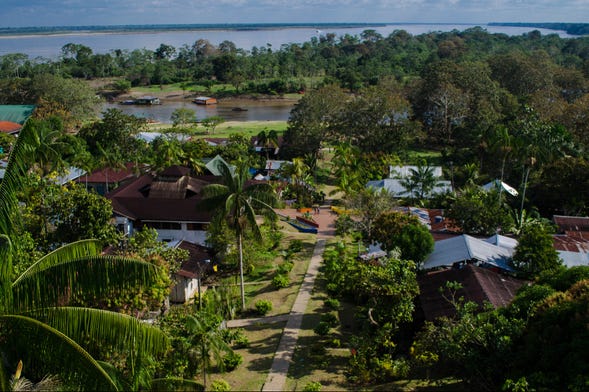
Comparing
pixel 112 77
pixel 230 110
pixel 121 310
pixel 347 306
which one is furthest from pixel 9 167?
pixel 112 77

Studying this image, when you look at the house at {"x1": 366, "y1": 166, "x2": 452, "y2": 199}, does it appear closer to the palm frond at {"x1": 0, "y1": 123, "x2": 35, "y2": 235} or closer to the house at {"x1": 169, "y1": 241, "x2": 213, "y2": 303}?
the house at {"x1": 169, "y1": 241, "x2": 213, "y2": 303}

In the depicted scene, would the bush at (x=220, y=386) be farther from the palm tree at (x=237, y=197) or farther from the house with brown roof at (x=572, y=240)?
the house with brown roof at (x=572, y=240)

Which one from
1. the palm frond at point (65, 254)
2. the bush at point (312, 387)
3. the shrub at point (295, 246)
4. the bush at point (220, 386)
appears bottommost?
the shrub at point (295, 246)

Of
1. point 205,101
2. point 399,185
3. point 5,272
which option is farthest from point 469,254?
point 205,101

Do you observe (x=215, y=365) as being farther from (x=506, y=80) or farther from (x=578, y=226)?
(x=506, y=80)

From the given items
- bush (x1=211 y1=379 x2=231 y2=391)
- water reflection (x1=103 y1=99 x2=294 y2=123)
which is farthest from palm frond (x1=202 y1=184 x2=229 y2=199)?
water reflection (x1=103 y1=99 x2=294 y2=123)

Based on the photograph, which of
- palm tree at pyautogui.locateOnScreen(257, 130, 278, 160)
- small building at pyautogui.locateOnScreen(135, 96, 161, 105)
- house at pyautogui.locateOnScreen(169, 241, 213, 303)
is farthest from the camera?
small building at pyautogui.locateOnScreen(135, 96, 161, 105)

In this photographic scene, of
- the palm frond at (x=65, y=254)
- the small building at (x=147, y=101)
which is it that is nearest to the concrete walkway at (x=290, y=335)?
the palm frond at (x=65, y=254)

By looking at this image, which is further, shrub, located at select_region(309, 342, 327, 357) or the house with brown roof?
the house with brown roof

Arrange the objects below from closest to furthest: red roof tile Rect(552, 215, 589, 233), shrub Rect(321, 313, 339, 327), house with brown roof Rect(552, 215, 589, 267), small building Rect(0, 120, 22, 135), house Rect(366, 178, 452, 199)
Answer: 1. shrub Rect(321, 313, 339, 327)
2. house with brown roof Rect(552, 215, 589, 267)
3. red roof tile Rect(552, 215, 589, 233)
4. house Rect(366, 178, 452, 199)
5. small building Rect(0, 120, 22, 135)
